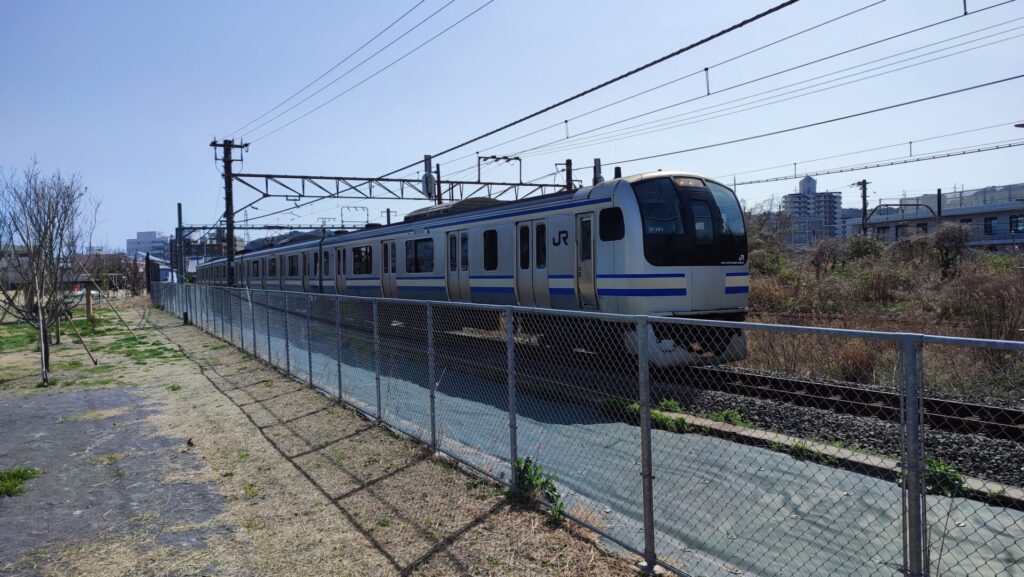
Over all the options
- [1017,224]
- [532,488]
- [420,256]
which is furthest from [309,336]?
[1017,224]

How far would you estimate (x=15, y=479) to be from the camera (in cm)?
590

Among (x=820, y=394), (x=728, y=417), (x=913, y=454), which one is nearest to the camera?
(x=913, y=454)

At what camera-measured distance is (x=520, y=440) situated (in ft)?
21.6

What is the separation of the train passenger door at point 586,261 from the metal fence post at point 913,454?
26.3ft

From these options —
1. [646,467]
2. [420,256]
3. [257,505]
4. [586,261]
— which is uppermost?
[420,256]

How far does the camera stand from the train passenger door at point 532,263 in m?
12.0

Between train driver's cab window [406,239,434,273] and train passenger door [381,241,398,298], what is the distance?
81cm

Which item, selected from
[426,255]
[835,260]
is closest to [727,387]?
[426,255]

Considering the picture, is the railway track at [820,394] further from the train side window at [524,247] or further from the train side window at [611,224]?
the train side window at [611,224]

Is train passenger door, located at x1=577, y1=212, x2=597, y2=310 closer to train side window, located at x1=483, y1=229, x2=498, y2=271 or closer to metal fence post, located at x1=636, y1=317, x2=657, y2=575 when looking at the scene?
train side window, located at x1=483, y1=229, x2=498, y2=271

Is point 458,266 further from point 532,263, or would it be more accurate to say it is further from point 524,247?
point 532,263

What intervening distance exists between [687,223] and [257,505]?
766 cm

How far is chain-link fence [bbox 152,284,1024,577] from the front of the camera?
390cm

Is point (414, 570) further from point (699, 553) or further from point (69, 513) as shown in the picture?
point (69, 513)
